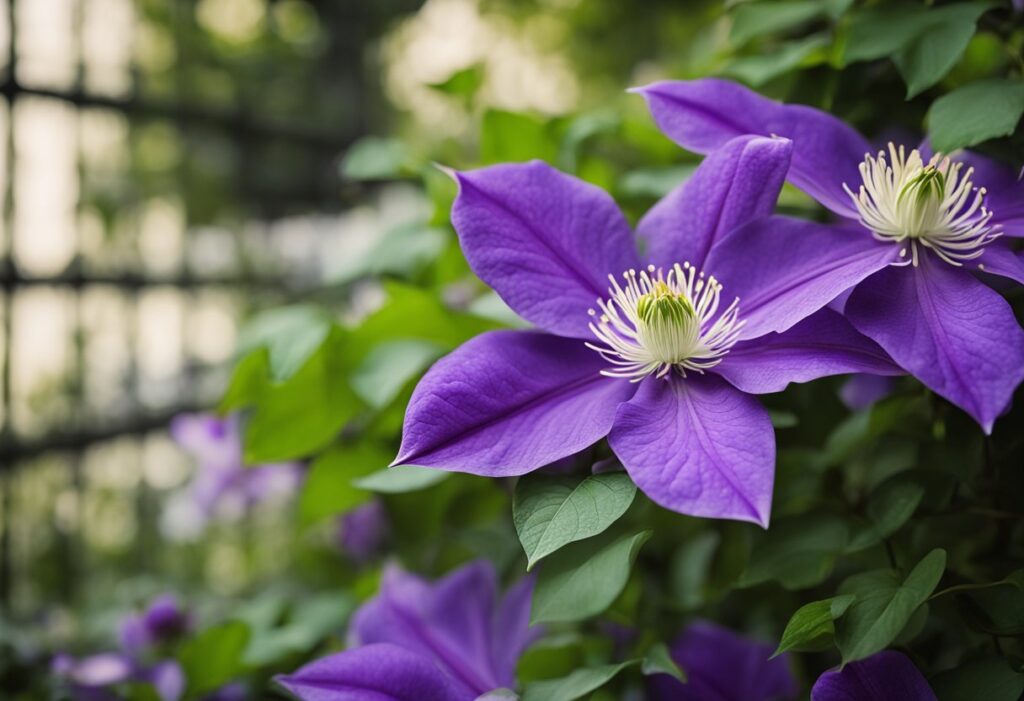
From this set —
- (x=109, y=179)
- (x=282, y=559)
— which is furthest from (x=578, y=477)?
(x=109, y=179)

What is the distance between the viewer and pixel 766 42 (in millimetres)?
623

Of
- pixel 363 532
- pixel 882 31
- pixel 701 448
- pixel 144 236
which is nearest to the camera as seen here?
pixel 701 448

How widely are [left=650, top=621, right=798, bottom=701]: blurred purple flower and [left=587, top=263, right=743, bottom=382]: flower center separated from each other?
167mm

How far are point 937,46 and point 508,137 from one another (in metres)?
0.26

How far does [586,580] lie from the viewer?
352 millimetres

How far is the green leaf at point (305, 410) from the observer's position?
513mm

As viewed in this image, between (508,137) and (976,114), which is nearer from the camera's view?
(976,114)

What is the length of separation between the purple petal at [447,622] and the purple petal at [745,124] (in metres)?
0.26

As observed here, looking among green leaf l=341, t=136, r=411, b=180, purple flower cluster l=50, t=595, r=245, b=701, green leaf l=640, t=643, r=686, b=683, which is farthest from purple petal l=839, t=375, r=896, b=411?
purple flower cluster l=50, t=595, r=245, b=701

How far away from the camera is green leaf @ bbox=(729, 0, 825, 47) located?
1.62 ft

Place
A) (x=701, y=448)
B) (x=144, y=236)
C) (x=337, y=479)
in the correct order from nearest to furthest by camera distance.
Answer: (x=701, y=448) < (x=337, y=479) < (x=144, y=236)

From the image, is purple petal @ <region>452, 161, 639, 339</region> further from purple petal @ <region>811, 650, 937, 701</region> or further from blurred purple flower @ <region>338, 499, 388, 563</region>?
blurred purple flower @ <region>338, 499, 388, 563</region>

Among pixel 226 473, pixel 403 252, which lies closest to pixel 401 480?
pixel 403 252

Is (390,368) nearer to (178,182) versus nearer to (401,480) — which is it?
(401,480)
